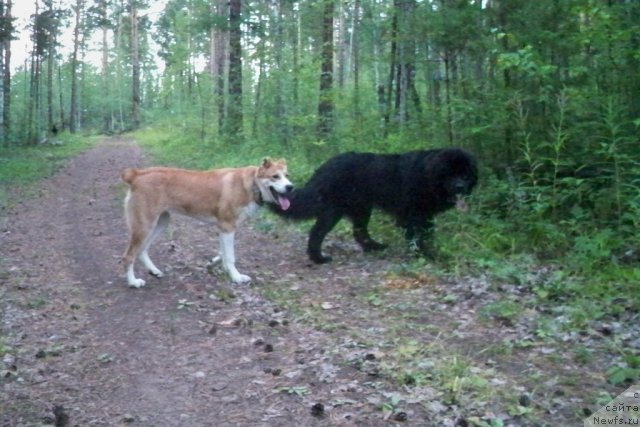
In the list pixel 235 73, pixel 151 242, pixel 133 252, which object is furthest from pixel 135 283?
pixel 235 73

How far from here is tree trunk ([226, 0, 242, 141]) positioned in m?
21.5

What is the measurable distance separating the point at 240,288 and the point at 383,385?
132 inches

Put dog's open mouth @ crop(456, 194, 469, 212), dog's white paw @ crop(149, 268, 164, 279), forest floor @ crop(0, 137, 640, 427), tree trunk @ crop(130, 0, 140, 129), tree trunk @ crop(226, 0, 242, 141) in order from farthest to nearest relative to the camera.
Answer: tree trunk @ crop(130, 0, 140, 129), tree trunk @ crop(226, 0, 242, 141), dog's open mouth @ crop(456, 194, 469, 212), dog's white paw @ crop(149, 268, 164, 279), forest floor @ crop(0, 137, 640, 427)

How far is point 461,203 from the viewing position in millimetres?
9258

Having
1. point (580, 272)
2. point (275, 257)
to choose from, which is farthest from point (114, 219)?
point (580, 272)

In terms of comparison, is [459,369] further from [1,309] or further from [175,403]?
[1,309]

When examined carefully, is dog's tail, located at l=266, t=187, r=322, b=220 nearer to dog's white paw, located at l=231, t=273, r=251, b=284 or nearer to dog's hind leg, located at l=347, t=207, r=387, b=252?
dog's hind leg, located at l=347, t=207, r=387, b=252

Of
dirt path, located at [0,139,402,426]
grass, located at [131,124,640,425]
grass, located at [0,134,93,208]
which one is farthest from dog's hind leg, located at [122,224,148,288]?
grass, located at [0,134,93,208]

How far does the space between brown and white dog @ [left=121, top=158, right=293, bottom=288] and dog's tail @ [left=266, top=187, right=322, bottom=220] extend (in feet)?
1.09

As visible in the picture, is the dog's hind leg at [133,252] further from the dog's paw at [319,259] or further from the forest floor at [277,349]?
the dog's paw at [319,259]

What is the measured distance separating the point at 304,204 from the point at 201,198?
4.89ft

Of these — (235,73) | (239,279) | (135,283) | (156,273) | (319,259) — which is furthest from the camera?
(235,73)

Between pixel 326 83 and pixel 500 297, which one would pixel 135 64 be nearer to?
pixel 326 83

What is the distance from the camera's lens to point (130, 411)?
454cm
